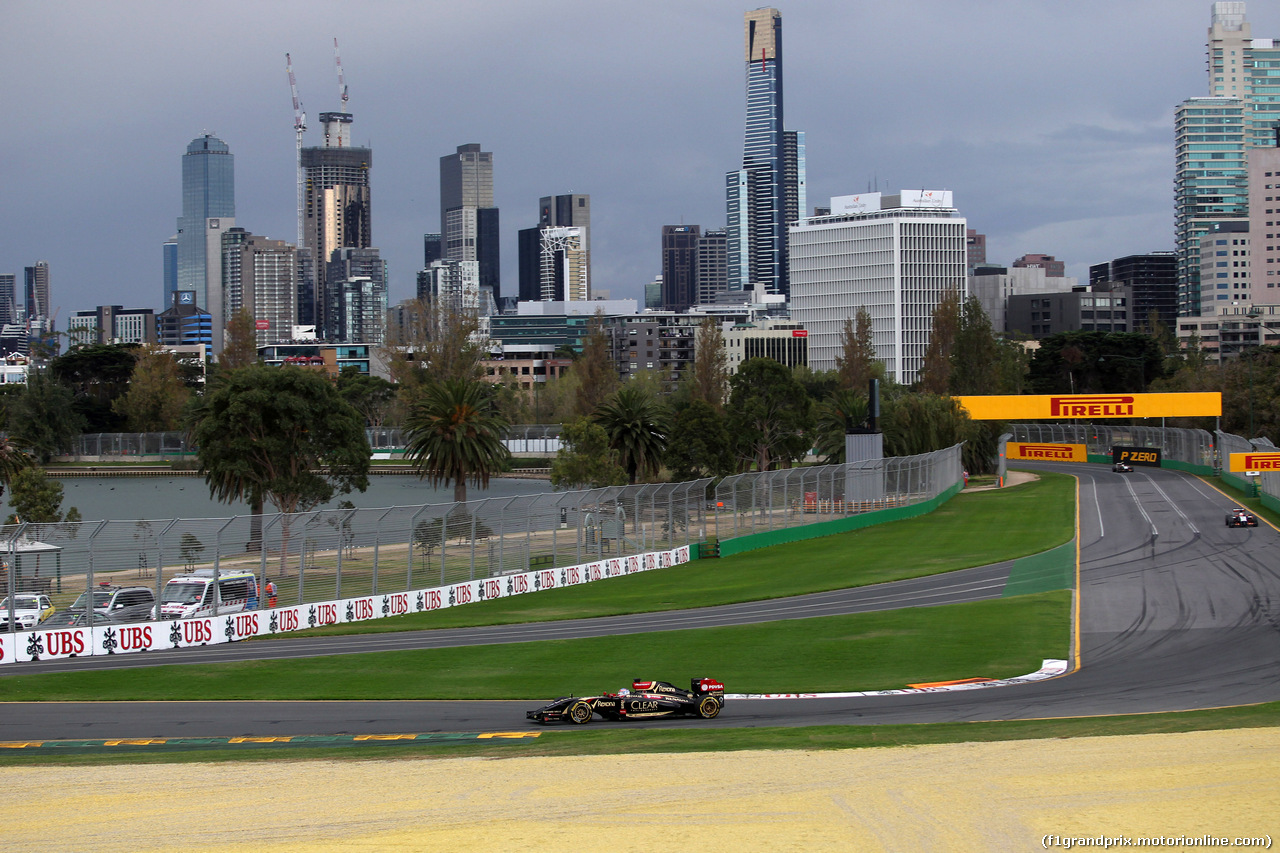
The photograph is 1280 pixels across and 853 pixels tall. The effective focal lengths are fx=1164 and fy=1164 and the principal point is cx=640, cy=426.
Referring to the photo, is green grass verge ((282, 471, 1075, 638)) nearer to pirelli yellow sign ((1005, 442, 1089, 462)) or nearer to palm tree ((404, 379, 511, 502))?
palm tree ((404, 379, 511, 502))

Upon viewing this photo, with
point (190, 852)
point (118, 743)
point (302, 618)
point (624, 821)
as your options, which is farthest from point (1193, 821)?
point (302, 618)

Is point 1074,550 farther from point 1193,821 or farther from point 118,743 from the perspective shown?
point 118,743

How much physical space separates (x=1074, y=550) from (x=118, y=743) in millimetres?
42997

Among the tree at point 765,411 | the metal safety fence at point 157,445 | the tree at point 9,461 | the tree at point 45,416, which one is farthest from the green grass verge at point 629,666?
the tree at point 45,416

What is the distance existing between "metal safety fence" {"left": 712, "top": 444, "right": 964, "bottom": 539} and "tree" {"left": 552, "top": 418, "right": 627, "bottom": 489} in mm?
9412

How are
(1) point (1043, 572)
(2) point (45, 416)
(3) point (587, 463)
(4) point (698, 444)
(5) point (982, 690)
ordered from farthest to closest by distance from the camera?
(2) point (45, 416)
(4) point (698, 444)
(3) point (587, 463)
(1) point (1043, 572)
(5) point (982, 690)

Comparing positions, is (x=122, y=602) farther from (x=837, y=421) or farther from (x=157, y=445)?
(x=157, y=445)

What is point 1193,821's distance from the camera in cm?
A: 1544

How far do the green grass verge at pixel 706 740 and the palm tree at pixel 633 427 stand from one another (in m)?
50.0

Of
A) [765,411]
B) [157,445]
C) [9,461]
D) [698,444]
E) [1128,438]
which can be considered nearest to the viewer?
[9,461]

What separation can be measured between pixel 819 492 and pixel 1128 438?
63.4m

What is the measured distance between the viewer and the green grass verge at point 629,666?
2633 centimetres

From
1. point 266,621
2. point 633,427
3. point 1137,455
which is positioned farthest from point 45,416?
point 266,621

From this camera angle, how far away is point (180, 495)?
378ft
